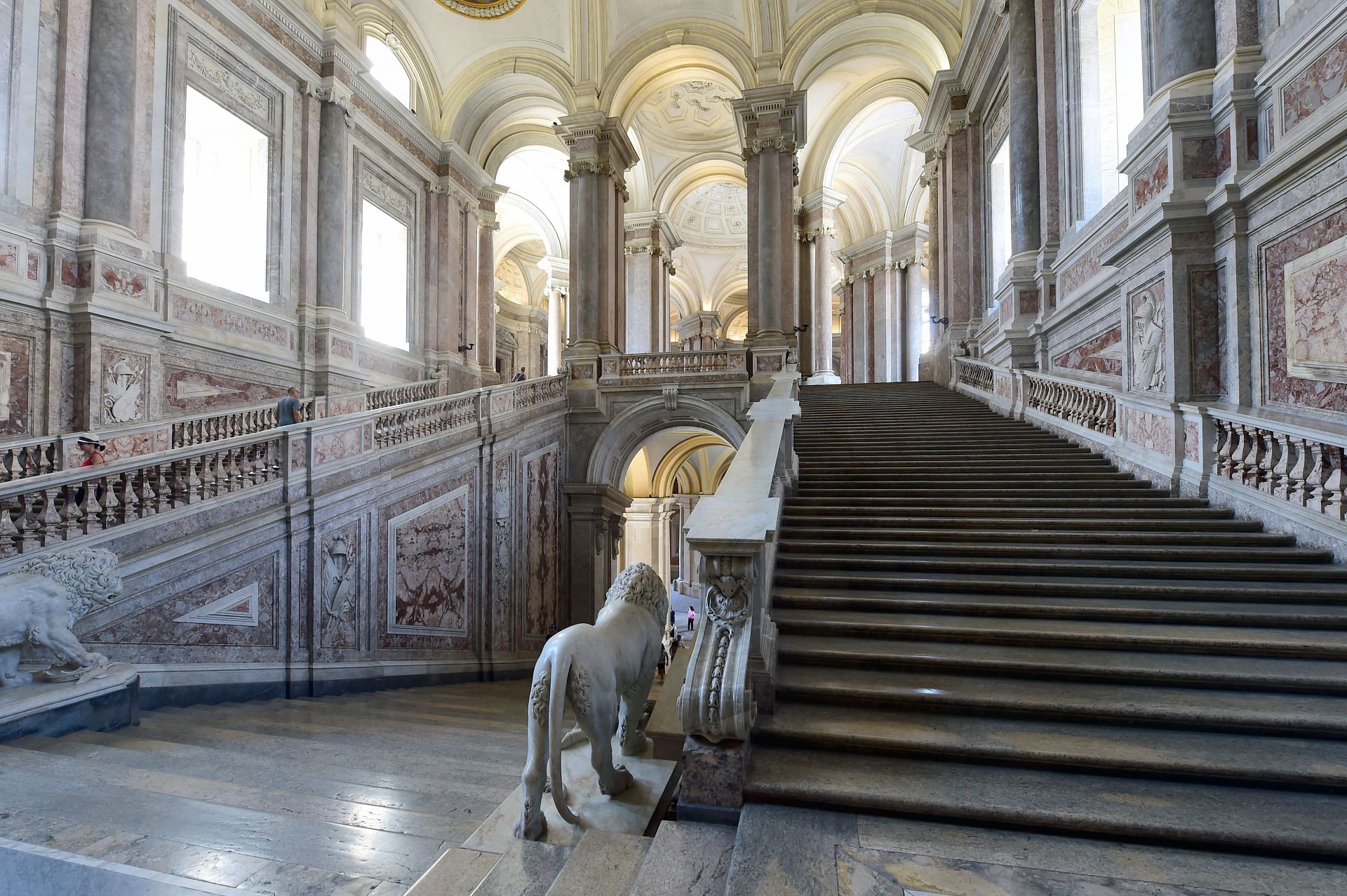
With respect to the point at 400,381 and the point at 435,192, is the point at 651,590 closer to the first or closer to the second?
the point at 400,381

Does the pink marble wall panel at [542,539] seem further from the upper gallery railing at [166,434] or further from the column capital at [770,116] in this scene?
the column capital at [770,116]

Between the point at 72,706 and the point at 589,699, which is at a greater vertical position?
the point at 589,699

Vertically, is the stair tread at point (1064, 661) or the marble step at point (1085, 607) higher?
the marble step at point (1085, 607)

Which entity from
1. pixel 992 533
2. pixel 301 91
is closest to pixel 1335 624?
pixel 992 533

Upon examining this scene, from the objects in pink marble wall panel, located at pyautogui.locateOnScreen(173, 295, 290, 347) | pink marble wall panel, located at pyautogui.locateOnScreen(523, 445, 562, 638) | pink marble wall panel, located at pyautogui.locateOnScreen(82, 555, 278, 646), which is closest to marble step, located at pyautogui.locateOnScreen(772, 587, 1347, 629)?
pink marble wall panel, located at pyautogui.locateOnScreen(82, 555, 278, 646)

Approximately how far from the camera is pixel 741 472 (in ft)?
13.7

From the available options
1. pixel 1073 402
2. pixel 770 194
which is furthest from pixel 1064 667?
pixel 770 194

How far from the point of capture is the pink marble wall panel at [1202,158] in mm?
6152

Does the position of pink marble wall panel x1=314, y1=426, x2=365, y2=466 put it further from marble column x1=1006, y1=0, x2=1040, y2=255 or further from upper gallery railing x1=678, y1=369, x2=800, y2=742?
marble column x1=1006, y1=0, x2=1040, y2=255

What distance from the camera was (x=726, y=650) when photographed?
298 cm

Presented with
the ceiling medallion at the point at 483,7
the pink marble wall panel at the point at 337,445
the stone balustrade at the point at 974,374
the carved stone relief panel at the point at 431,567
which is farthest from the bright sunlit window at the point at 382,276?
the stone balustrade at the point at 974,374

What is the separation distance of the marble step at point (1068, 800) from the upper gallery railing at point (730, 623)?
31cm

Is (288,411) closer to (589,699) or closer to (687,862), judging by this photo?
(589,699)

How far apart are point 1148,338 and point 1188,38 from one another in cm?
280
